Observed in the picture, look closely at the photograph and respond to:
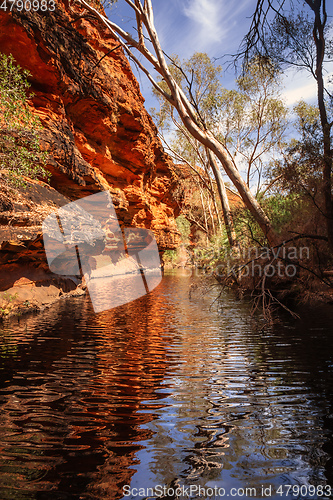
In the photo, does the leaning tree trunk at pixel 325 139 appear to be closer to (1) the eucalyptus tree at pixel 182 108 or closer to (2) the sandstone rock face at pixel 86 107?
(1) the eucalyptus tree at pixel 182 108

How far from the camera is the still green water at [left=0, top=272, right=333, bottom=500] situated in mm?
2234

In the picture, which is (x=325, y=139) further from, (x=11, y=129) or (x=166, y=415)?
(x=11, y=129)

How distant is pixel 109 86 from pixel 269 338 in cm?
1617

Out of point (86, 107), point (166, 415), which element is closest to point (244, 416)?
point (166, 415)

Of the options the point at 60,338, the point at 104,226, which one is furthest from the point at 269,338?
the point at 104,226

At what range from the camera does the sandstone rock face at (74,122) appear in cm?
1038

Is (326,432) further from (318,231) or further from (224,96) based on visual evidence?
(224,96)

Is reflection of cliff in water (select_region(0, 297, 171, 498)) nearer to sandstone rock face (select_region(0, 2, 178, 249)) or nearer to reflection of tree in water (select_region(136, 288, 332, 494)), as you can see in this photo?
reflection of tree in water (select_region(136, 288, 332, 494))

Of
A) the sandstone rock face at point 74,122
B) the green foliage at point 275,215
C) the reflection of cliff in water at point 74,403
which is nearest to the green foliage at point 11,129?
the sandstone rock face at point 74,122

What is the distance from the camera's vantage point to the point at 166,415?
3.33 meters

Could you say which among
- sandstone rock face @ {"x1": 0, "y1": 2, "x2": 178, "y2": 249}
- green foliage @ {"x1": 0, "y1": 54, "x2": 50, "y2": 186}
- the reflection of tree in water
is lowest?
the reflection of tree in water

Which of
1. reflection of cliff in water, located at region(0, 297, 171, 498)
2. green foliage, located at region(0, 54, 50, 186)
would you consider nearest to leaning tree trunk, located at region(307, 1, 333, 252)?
reflection of cliff in water, located at region(0, 297, 171, 498)

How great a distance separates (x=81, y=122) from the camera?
17188 millimetres

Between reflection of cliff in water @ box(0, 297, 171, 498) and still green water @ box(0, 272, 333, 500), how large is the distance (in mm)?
13
